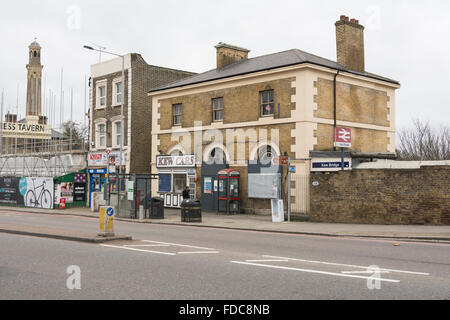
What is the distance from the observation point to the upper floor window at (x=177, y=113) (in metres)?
30.0

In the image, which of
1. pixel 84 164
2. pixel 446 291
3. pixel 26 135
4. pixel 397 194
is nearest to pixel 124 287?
pixel 446 291

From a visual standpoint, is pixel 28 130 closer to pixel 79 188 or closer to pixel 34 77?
pixel 79 188

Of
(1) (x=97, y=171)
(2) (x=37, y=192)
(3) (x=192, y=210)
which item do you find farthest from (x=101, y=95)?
(3) (x=192, y=210)

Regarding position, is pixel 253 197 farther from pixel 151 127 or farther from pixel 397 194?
pixel 151 127

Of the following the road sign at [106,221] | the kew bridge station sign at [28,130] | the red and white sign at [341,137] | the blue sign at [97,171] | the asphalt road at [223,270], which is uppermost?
the kew bridge station sign at [28,130]

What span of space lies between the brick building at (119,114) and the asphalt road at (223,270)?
1952 cm

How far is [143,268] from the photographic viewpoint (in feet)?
29.8

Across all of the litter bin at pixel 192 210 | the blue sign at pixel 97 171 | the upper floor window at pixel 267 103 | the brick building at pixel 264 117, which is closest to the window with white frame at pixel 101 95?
the blue sign at pixel 97 171

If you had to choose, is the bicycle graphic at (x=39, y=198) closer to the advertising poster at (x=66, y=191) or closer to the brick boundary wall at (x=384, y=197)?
the advertising poster at (x=66, y=191)

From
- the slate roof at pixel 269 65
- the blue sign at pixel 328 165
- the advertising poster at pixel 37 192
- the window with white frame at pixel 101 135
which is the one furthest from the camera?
the window with white frame at pixel 101 135

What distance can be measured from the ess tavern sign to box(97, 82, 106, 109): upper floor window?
8008 mm

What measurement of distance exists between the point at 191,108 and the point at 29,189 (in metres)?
15.1

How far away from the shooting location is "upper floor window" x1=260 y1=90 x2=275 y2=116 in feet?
81.5

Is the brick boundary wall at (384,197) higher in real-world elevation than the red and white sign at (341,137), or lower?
lower
